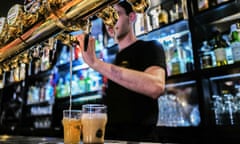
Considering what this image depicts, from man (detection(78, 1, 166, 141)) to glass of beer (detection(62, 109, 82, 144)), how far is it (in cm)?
74

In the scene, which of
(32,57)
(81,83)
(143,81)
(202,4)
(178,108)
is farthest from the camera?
(81,83)

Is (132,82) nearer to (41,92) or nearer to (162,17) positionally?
(162,17)

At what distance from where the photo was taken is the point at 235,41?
6.01 feet

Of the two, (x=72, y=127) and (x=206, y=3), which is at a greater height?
(x=206, y=3)

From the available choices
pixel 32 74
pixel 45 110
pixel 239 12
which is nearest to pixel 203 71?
pixel 239 12

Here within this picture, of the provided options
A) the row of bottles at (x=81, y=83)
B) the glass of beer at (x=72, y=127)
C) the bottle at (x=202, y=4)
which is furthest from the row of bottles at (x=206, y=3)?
the glass of beer at (x=72, y=127)

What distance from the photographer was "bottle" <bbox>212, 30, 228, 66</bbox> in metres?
1.81

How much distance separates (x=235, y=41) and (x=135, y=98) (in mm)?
887

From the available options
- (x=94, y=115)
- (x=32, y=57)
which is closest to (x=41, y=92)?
(x=32, y=57)

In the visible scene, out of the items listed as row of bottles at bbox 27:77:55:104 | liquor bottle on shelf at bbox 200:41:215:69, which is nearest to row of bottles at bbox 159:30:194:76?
liquor bottle on shelf at bbox 200:41:215:69

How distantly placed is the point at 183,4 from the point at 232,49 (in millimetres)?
545

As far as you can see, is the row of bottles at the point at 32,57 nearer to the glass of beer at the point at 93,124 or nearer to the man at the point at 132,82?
the glass of beer at the point at 93,124

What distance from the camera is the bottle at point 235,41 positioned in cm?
172

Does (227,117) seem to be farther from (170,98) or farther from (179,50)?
(179,50)
